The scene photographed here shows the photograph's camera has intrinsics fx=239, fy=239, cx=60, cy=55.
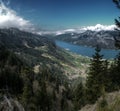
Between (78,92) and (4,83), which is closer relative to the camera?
(78,92)

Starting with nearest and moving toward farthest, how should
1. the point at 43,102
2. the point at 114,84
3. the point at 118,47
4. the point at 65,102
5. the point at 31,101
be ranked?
1. the point at 118,47
2. the point at 114,84
3. the point at 31,101
4. the point at 43,102
5. the point at 65,102

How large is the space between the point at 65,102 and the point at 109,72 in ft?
231

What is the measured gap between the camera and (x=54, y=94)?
12781cm

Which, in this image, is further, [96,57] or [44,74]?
[44,74]

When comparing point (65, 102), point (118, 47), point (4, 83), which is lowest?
point (65, 102)

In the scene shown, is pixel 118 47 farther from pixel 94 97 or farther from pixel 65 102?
pixel 65 102

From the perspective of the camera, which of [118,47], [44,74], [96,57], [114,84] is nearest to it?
[118,47]

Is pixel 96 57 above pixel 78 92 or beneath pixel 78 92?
above

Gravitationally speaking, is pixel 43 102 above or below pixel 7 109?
below

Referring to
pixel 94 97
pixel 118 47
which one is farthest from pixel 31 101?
pixel 118 47

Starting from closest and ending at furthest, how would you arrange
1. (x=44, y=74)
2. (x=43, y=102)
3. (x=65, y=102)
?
(x=43, y=102) < (x=65, y=102) < (x=44, y=74)

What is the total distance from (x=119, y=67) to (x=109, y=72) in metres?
4.47

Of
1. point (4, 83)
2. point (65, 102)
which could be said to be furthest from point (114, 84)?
point (65, 102)

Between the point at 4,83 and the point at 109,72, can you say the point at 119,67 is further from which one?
the point at 4,83
